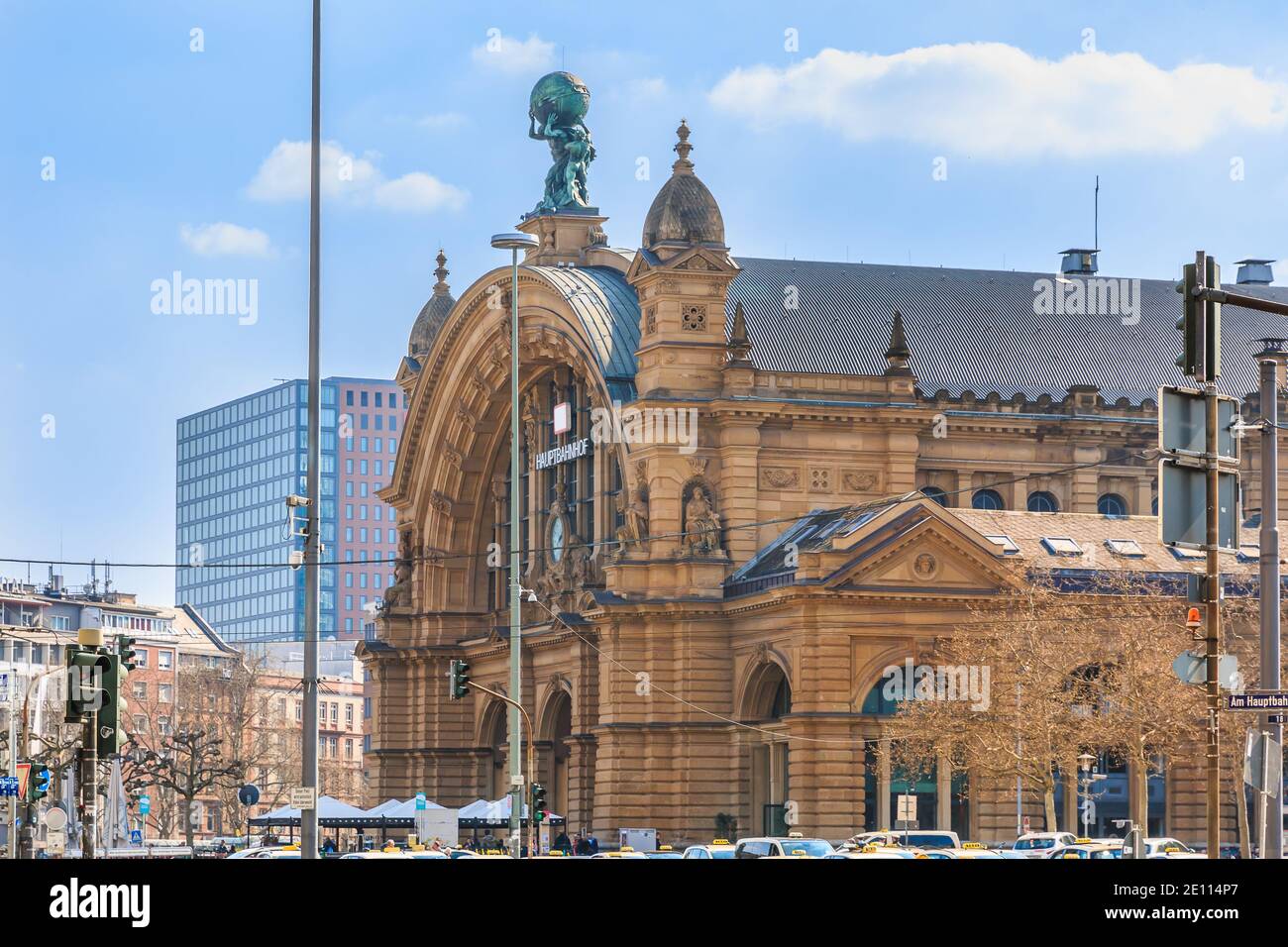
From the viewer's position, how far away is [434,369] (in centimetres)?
10200

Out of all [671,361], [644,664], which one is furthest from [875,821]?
[671,361]

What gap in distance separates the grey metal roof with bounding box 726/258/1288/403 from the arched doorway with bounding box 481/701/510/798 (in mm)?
23078

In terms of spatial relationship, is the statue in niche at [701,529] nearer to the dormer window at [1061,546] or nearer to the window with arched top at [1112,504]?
the dormer window at [1061,546]

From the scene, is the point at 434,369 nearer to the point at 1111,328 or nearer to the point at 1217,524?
the point at 1111,328

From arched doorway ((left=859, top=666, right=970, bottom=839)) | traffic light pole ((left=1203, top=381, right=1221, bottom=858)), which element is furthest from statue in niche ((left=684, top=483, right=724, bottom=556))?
traffic light pole ((left=1203, top=381, right=1221, bottom=858))

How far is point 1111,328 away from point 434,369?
2873 cm

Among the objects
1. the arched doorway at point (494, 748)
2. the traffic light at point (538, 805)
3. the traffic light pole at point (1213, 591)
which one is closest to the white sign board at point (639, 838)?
the traffic light at point (538, 805)

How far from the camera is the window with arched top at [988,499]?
88562mm

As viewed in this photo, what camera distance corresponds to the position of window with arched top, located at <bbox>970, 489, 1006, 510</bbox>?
3487 inches

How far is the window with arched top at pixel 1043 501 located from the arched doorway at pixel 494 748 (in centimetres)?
2548

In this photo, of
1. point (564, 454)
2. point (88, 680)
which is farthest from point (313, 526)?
point (564, 454)

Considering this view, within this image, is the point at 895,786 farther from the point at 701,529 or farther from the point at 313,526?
the point at 313,526

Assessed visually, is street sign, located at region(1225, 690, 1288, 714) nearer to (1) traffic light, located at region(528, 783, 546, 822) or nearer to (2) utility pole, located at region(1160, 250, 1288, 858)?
(2) utility pole, located at region(1160, 250, 1288, 858)

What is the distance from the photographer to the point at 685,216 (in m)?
82.2
